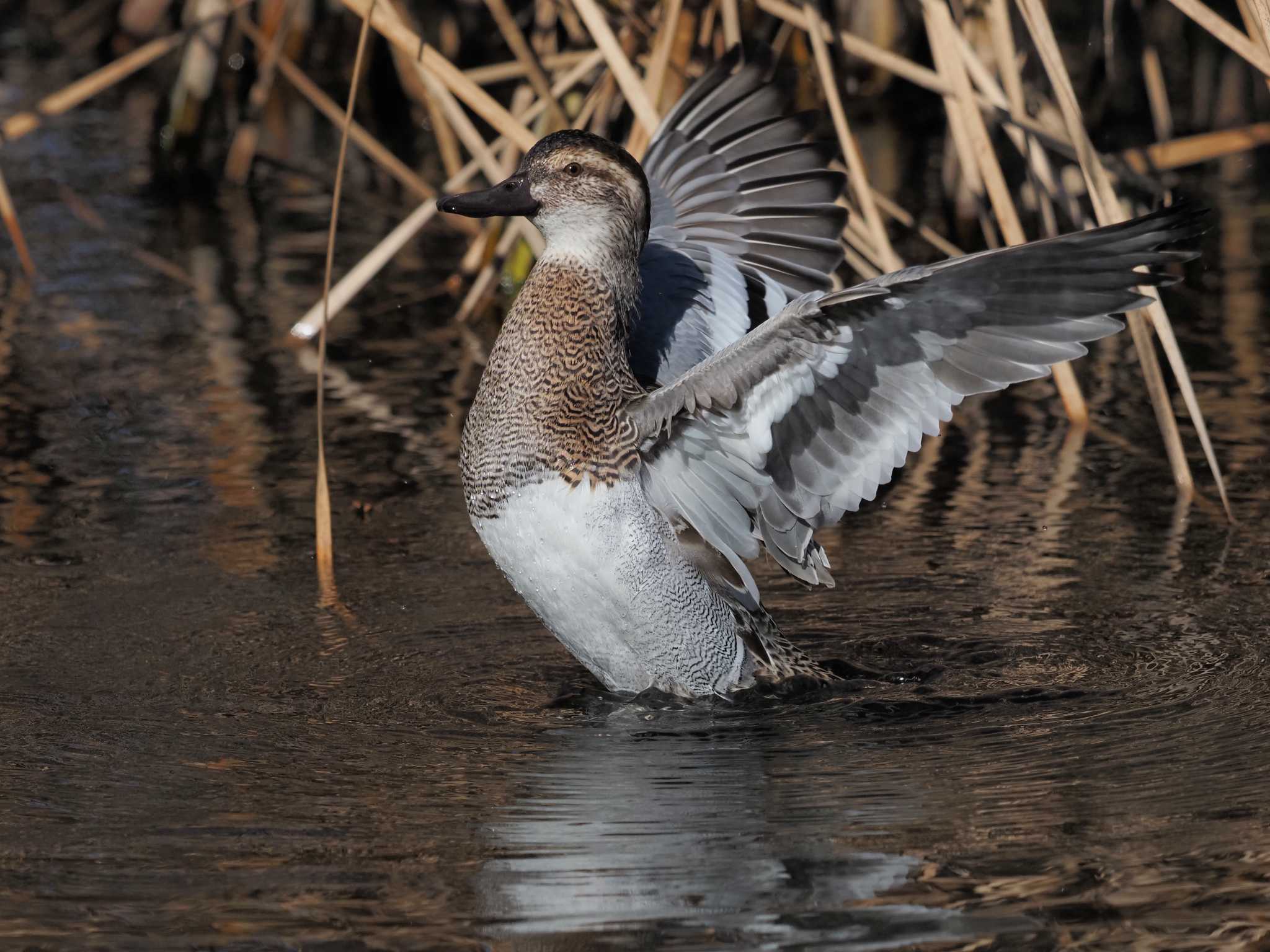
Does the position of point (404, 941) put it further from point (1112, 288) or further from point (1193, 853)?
point (1112, 288)

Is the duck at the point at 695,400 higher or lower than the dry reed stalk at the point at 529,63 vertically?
lower

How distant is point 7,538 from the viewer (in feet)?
19.4

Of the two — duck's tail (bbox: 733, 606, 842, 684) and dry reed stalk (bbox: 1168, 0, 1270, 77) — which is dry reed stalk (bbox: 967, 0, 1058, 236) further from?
duck's tail (bbox: 733, 606, 842, 684)

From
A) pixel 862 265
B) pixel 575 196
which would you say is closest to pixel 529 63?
pixel 862 265

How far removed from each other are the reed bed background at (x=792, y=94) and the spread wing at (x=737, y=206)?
0.20 metres

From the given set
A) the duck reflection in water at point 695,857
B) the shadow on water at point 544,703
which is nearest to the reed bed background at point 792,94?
the shadow on water at point 544,703

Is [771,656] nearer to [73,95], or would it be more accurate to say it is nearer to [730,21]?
[730,21]

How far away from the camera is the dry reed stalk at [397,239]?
6.48 metres

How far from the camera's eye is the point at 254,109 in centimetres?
1041

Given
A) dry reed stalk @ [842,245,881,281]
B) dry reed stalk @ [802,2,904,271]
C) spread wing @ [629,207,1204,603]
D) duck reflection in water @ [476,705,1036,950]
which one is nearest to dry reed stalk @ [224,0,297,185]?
dry reed stalk @ [842,245,881,281]

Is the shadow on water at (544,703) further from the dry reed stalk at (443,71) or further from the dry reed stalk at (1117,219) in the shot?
the dry reed stalk at (443,71)

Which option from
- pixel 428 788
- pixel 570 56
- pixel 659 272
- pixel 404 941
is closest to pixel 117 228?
pixel 570 56

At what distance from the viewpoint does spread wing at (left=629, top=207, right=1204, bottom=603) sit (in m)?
4.11

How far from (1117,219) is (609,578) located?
1.88 meters
